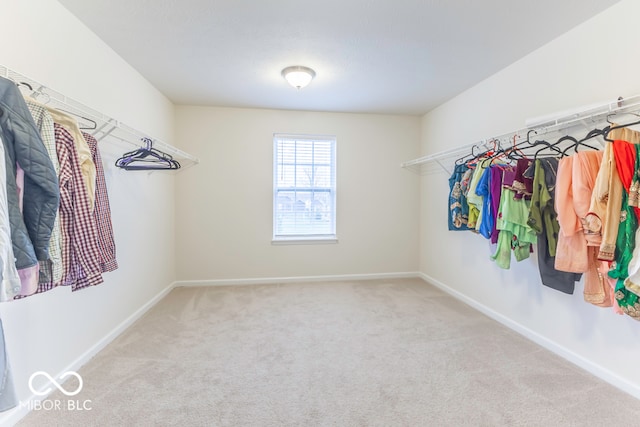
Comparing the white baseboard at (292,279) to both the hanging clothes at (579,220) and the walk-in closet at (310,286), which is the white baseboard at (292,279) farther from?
the hanging clothes at (579,220)

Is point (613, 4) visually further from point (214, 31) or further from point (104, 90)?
point (104, 90)

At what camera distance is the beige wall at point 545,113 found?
1.87 meters

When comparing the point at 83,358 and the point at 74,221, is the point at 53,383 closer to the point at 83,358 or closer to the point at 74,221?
the point at 83,358

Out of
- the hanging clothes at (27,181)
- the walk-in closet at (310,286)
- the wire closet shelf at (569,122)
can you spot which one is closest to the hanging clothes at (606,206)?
the walk-in closet at (310,286)

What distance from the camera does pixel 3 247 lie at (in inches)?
41.6

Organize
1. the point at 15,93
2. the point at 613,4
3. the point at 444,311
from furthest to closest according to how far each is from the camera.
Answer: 1. the point at 444,311
2. the point at 613,4
3. the point at 15,93

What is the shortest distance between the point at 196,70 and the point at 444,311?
3518mm

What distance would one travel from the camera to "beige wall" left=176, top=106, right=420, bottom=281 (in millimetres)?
3965

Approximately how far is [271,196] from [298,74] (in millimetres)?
1795

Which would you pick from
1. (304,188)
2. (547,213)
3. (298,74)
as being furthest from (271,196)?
(547,213)

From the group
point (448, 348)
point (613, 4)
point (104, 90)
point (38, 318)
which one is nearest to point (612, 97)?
point (613, 4)

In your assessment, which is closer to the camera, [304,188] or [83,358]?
[83,358]

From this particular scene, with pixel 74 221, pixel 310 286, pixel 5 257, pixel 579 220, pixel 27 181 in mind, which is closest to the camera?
pixel 5 257

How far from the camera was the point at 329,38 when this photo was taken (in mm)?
2283
